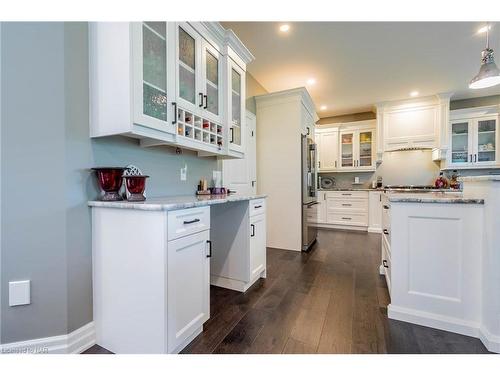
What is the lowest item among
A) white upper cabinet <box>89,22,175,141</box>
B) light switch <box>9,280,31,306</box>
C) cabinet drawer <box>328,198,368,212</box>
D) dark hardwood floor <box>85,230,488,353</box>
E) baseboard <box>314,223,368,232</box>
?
dark hardwood floor <box>85,230,488,353</box>

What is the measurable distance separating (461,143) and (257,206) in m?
4.47

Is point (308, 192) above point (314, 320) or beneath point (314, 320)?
above

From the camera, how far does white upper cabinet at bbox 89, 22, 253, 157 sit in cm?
132

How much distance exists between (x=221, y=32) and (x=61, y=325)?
2.45 metres

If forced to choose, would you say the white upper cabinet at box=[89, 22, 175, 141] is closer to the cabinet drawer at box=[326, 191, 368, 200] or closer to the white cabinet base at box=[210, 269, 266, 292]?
the white cabinet base at box=[210, 269, 266, 292]

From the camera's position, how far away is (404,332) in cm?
147

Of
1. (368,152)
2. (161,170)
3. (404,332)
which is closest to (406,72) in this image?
(368,152)

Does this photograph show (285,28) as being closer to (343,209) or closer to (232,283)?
(232,283)

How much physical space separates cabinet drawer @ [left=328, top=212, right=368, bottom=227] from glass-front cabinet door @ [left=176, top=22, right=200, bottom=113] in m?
4.02

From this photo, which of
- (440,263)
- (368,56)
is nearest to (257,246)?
(440,263)

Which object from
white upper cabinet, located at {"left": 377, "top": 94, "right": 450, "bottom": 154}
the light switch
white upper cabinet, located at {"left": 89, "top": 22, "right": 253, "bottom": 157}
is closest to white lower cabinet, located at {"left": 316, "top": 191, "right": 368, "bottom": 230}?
white upper cabinet, located at {"left": 377, "top": 94, "right": 450, "bottom": 154}

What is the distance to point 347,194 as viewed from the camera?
15.9 feet

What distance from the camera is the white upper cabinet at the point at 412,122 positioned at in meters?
4.18
